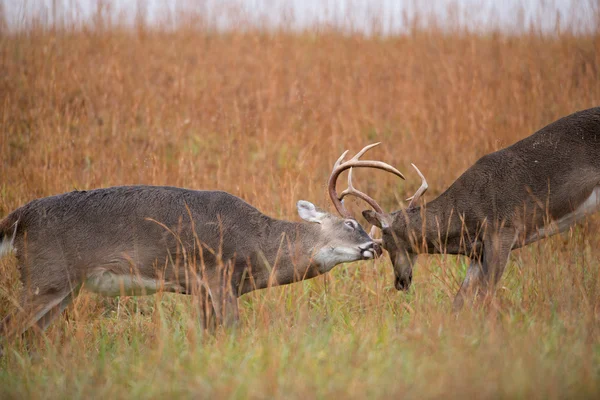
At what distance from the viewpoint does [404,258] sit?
6133 mm

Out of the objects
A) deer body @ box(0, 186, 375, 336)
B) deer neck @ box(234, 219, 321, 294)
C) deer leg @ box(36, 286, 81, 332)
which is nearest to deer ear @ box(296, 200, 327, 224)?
deer body @ box(0, 186, 375, 336)

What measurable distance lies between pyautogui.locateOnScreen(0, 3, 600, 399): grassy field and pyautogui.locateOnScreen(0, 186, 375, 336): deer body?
262 millimetres

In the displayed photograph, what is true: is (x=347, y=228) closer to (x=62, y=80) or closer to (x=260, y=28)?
(x=62, y=80)

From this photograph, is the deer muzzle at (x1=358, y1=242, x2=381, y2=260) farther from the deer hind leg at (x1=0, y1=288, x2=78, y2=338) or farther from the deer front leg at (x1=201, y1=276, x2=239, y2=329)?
the deer hind leg at (x1=0, y1=288, x2=78, y2=338)

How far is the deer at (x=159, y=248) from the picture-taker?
5.05m

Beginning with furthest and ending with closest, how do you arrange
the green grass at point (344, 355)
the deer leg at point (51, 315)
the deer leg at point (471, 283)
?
the deer leg at point (471, 283) < the deer leg at point (51, 315) < the green grass at point (344, 355)

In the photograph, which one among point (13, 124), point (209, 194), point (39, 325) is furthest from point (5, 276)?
point (13, 124)

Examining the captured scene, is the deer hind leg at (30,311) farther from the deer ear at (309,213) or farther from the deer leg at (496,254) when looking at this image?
the deer leg at (496,254)

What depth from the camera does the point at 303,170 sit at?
862 centimetres

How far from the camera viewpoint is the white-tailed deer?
5902mm

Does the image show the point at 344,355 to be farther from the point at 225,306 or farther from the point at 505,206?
the point at 505,206

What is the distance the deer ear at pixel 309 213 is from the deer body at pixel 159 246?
0.11ft

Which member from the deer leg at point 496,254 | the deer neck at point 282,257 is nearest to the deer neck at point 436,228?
the deer leg at point 496,254

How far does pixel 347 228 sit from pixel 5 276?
9.76ft
